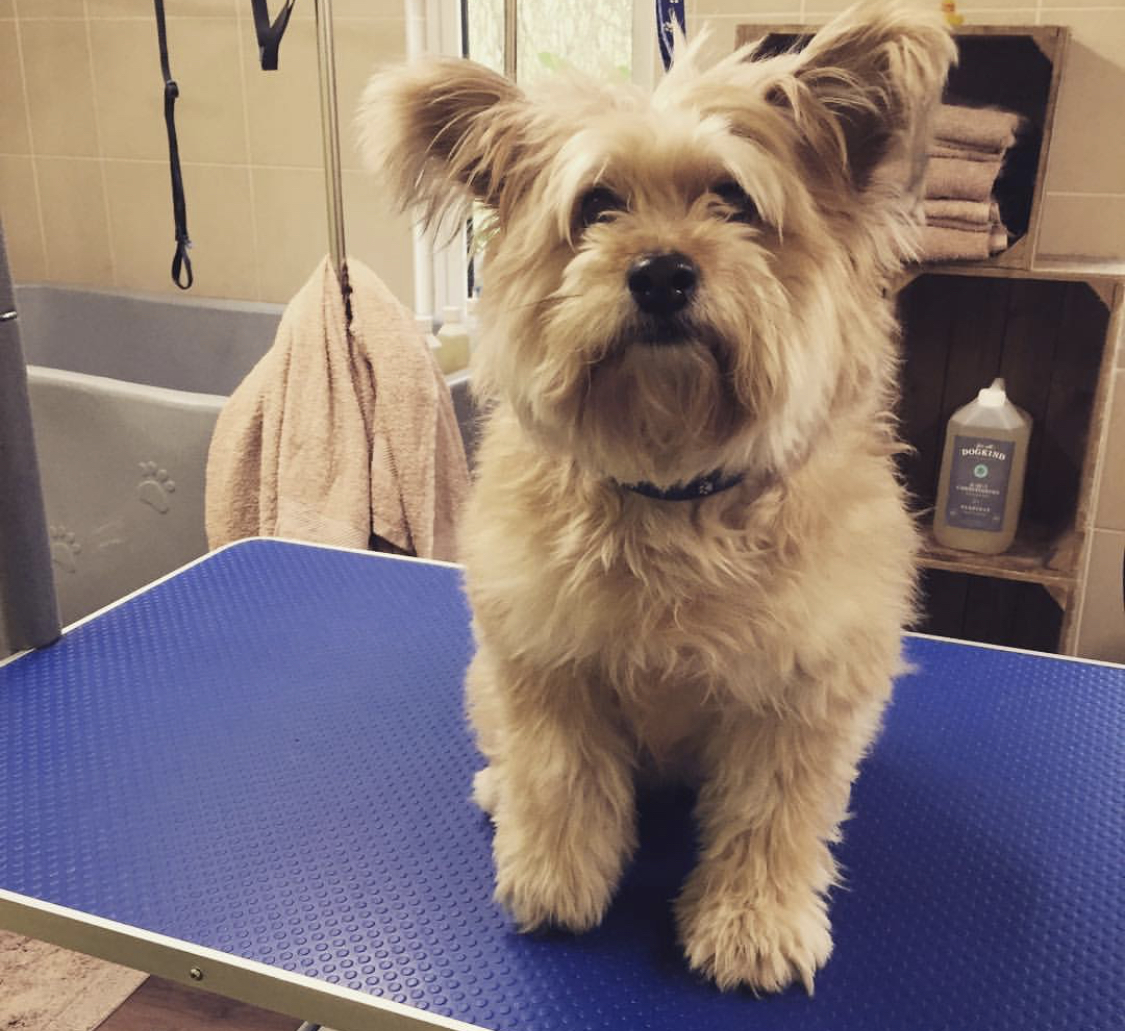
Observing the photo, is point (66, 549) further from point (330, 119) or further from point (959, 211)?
point (959, 211)

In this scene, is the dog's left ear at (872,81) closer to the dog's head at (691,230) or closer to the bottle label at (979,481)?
the dog's head at (691,230)

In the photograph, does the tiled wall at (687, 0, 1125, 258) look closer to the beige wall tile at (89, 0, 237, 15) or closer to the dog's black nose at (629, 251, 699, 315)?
the beige wall tile at (89, 0, 237, 15)

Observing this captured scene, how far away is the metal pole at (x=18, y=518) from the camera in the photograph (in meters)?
1.05

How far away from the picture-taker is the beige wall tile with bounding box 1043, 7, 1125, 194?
1.87m

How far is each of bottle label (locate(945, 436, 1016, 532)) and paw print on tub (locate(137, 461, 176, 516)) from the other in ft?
4.53

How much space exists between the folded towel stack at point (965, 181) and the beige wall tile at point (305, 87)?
1.29 m

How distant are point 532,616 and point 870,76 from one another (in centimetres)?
42

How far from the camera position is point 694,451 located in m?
0.72

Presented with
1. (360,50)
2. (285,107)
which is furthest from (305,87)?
(360,50)

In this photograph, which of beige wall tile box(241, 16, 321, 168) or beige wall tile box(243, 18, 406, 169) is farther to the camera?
beige wall tile box(241, 16, 321, 168)

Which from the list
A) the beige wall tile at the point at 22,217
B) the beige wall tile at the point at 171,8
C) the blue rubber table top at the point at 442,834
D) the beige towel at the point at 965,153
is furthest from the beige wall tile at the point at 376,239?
the blue rubber table top at the point at 442,834

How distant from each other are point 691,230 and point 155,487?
158 cm

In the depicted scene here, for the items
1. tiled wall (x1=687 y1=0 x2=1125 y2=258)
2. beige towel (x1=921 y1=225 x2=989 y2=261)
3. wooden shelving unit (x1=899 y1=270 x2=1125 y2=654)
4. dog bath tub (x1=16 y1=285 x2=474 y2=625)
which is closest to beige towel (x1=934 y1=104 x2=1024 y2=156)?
beige towel (x1=921 y1=225 x2=989 y2=261)

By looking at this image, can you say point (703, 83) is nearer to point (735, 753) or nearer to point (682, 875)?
point (735, 753)
